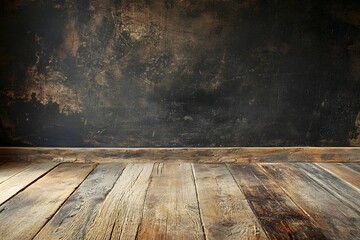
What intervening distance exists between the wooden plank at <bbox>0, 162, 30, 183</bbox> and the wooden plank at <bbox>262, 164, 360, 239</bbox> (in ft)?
5.65

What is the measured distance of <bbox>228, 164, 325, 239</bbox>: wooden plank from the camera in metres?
1.30

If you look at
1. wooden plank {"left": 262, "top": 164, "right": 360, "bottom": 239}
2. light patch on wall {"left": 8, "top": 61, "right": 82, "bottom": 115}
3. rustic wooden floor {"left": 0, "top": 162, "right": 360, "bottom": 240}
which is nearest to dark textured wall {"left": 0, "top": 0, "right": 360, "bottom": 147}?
light patch on wall {"left": 8, "top": 61, "right": 82, "bottom": 115}

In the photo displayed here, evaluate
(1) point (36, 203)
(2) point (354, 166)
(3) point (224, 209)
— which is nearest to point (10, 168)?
(1) point (36, 203)

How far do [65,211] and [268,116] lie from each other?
1686 mm

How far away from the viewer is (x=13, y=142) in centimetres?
250

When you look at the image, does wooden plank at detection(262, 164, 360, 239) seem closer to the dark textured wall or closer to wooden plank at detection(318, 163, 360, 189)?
wooden plank at detection(318, 163, 360, 189)

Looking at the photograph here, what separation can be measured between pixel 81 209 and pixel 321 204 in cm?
118

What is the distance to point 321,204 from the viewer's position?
1.62 meters

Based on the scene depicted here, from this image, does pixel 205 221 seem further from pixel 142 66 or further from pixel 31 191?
pixel 142 66

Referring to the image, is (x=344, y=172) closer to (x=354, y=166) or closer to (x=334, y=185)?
(x=354, y=166)

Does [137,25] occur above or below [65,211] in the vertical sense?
above

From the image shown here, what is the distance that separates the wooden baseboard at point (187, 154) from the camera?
2.47m

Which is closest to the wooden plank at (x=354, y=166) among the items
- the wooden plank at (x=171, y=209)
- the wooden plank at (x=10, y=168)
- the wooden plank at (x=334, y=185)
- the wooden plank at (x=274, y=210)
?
the wooden plank at (x=334, y=185)

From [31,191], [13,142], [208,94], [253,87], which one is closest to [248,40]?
[253,87]
